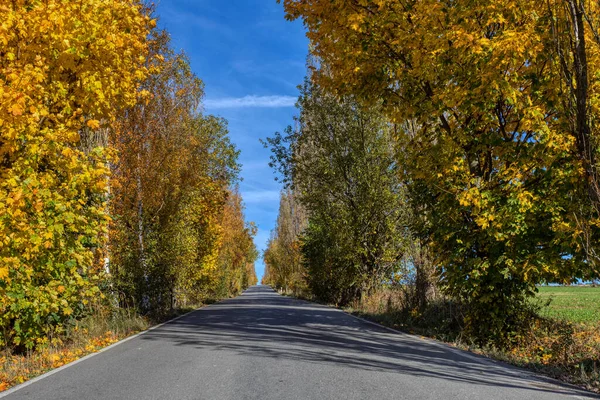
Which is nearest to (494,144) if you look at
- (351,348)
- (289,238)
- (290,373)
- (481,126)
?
(481,126)

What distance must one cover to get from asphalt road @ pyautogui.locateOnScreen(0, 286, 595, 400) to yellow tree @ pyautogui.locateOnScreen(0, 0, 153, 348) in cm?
156

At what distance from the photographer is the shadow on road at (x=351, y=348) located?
616 cm

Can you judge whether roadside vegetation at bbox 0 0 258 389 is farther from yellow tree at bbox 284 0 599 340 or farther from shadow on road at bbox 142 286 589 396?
yellow tree at bbox 284 0 599 340

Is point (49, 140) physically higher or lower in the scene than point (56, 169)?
higher

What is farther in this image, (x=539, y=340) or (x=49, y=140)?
(x=539, y=340)

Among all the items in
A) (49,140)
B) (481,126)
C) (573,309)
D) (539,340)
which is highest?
(481,126)

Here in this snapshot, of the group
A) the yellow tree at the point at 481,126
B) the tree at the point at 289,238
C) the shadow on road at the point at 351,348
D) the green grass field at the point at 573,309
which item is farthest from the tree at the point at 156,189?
the tree at the point at 289,238

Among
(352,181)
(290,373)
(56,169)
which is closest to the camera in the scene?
(290,373)

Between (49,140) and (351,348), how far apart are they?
20.7 feet

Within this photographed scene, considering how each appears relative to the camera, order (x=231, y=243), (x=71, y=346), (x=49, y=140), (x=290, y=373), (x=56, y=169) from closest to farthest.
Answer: (x=290, y=373) → (x=49, y=140) → (x=56, y=169) → (x=71, y=346) → (x=231, y=243)

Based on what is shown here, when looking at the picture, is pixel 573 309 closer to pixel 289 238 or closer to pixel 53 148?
pixel 53 148

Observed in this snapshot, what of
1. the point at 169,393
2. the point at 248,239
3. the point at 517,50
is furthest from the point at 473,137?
the point at 248,239

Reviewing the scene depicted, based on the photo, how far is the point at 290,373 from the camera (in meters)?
6.16

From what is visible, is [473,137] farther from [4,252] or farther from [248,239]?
[248,239]
